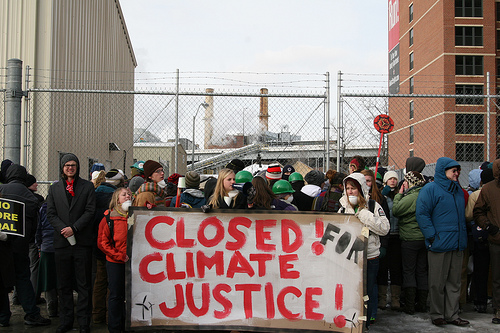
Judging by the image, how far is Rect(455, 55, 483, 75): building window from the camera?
41219mm

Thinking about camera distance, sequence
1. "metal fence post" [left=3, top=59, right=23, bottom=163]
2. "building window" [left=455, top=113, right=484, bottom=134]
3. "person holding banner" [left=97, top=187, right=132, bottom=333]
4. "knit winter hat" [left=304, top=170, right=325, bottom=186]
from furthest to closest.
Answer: "building window" [left=455, top=113, right=484, bottom=134] < "knit winter hat" [left=304, top=170, right=325, bottom=186] < "metal fence post" [left=3, top=59, right=23, bottom=163] < "person holding banner" [left=97, top=187, right=132, bottom=333]

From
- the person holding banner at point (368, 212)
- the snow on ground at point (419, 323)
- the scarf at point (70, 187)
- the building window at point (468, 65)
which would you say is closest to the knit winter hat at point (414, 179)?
the person holding banner at point (368, 212)

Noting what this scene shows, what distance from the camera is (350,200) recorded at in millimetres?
4793

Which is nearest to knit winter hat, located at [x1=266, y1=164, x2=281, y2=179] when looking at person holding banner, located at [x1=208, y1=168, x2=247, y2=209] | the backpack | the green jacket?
person holding banner, located at [x1=208, y1=168, x2=247, y2=209]

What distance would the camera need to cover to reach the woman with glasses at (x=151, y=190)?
505 cm

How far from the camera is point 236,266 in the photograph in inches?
189

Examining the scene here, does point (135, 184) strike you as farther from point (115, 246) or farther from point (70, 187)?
point (115, 246)

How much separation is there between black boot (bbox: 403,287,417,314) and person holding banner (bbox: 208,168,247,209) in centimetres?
259

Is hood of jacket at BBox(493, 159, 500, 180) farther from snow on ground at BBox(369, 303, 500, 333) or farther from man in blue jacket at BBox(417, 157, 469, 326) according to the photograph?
snow on ground at BBox(369, 303, 500, 333)

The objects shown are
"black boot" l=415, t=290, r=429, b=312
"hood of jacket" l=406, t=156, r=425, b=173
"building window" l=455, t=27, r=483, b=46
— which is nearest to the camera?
"black boot" l=415, t=290, r=429, b=312

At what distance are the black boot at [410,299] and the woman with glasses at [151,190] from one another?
332 centimetres

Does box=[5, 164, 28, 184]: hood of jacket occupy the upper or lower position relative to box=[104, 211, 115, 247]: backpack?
upper

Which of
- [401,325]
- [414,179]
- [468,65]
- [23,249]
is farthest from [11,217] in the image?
[468,65]

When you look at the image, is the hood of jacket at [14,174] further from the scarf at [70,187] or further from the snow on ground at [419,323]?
the snow on ground at [419,323]
